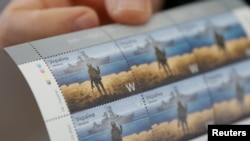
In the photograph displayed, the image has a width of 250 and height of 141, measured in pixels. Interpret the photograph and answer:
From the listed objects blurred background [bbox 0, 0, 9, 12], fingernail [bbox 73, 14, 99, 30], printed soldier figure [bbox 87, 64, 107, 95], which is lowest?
printed soldier figure [bbox 87, 64, 107, 95]

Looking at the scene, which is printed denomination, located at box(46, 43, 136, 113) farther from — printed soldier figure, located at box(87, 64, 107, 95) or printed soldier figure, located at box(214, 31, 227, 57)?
printed soldier figure, located at box(214, 31, 227, 57)

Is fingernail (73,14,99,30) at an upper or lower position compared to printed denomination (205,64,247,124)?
upper

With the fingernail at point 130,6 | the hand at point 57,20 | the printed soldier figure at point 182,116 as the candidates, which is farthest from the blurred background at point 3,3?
the printed soldier figure at point 182,116

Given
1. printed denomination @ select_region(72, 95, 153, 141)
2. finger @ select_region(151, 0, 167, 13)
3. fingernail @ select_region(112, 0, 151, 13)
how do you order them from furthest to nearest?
finger @ select_region(151, 0, 167, 13) < fingernail @ select_region(112, 0, 151, 13) < printed denomination @ select_region(72, 95, 153, 141)

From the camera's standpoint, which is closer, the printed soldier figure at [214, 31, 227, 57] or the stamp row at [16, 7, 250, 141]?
the stamp row at [16, 7, 250, 141]

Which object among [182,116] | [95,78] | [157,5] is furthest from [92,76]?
[157,5]

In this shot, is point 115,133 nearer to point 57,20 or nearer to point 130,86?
point 130,86

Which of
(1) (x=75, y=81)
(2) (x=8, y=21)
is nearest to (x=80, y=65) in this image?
(1) (x=75, y=81)

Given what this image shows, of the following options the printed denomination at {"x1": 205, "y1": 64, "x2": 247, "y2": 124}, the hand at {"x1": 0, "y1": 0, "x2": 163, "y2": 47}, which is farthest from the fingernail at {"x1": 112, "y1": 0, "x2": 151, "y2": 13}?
the printed denomination at {"x1": 205, "y1": 64, "x2": 247, "y2": 124}

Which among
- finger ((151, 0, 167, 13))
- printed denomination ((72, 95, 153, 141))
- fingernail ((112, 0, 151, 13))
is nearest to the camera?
printed denomination ((72, 95, 153, 141))
